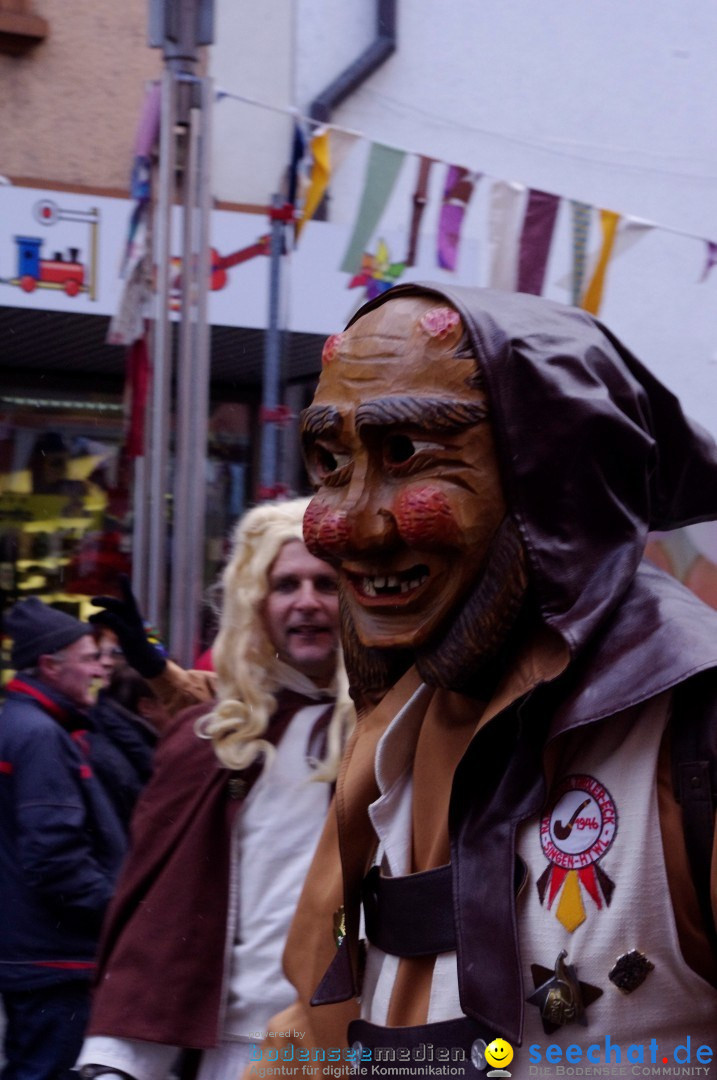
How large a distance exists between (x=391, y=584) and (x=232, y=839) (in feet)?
4.30

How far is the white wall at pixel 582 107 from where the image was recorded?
7941 mm

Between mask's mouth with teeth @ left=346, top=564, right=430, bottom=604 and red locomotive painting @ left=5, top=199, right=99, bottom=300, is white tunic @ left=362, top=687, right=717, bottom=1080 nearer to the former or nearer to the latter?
mask's mouth with teeth @ left=346, top=564, right=430, bottom=604

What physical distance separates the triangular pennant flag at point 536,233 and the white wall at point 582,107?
2.92 meters

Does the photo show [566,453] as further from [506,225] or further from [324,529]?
[506,225]

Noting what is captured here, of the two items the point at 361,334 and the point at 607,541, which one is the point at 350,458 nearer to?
the point at 361,334

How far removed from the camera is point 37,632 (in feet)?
13.5

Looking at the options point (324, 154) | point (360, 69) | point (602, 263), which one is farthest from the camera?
point (360, 69)

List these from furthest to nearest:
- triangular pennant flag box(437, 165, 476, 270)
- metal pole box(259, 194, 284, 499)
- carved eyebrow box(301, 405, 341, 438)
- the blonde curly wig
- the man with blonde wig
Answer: triangular pennant flag box(437, 165, 476, 270) → metal pole box(259, 194, 284, 499) → the blonde curly wig → the man with blonde wig → carved eyebrow box(301, 405, 341, 438)

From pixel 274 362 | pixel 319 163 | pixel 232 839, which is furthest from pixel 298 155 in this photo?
pixel 232 839

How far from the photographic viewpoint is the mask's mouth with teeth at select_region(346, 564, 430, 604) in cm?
149

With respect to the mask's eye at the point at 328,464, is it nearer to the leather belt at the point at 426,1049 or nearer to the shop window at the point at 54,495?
the leather belt at the point at 426,1049


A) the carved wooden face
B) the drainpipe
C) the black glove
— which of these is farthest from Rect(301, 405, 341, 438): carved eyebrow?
the drainpipe

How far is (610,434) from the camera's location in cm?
146

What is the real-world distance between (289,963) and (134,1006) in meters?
0.91
